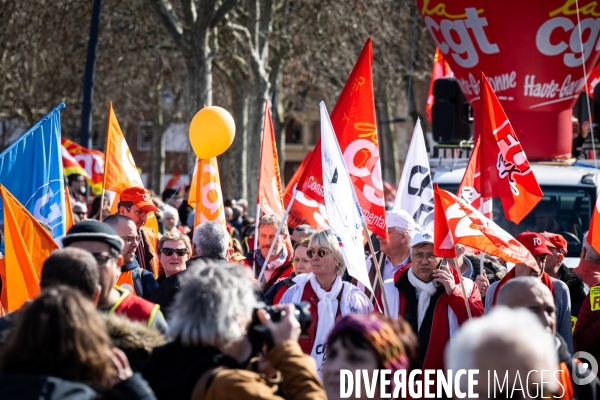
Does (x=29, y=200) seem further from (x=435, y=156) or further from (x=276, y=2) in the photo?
(x=276, y=2)

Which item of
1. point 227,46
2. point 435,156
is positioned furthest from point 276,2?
point 435,156

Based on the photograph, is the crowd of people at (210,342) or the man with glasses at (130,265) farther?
the man with glasses at (130,265)

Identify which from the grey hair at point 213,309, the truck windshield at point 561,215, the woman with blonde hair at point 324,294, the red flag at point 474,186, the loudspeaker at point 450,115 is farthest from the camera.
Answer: the loudspeaker at point 450,115

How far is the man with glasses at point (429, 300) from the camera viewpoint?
5539mm

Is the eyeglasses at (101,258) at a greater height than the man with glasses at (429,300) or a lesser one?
greater

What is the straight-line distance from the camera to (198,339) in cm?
362

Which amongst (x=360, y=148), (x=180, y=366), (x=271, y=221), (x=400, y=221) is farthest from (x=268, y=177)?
(x=180, y=366)

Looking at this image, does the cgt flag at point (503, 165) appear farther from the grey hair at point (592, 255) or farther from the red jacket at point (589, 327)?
the red jacket at point (589, 327)

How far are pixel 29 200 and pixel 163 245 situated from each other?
0.97 m

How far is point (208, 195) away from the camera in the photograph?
29.2ft

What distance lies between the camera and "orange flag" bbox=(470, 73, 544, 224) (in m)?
7.36

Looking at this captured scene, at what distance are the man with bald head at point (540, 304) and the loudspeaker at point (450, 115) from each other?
851cm

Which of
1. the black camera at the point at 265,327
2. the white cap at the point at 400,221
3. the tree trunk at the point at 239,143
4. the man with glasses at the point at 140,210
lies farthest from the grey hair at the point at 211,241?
the tree trunk at the point at 239,143

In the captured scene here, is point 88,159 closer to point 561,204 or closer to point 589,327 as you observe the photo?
point 561,204
